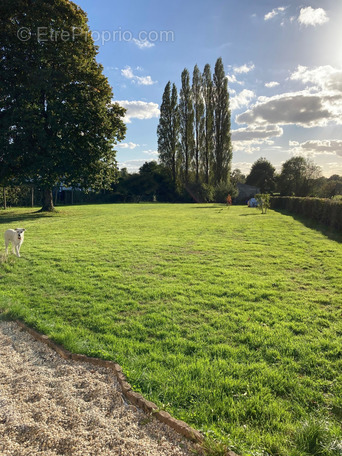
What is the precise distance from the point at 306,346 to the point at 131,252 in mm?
5749

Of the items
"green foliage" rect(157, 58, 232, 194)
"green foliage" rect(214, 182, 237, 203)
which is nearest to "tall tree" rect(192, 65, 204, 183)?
"green foliage" rect(157, 58, 232, 194)

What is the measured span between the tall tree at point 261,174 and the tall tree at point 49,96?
50.6 metres

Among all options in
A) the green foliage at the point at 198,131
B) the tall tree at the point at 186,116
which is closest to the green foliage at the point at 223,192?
the green foliage at the point at 198,131

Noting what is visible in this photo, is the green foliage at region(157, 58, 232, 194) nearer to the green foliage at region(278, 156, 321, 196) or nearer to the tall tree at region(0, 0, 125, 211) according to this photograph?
the green foliage at region(278, 156, 321, 196)

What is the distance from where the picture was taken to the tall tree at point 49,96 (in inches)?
641

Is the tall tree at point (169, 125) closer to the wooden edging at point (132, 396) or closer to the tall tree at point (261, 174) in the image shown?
the tall tree at point (261, 174)

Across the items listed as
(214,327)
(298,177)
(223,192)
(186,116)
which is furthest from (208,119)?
(214,327)

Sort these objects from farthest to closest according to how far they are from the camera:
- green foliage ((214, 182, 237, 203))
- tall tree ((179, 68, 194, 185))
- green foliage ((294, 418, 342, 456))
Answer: tall tree ((179, 68, 194, 185)), green foliage ((214, 182, 237, 203)), green foliage ((294, 418, 342, 456))

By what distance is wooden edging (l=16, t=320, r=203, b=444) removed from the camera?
6.81 feet

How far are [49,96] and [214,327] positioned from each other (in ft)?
64.5

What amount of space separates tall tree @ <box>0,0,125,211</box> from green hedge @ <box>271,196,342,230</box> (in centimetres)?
1456

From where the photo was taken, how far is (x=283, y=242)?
32.9 feet

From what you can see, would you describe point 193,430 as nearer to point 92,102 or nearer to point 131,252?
point 131,252

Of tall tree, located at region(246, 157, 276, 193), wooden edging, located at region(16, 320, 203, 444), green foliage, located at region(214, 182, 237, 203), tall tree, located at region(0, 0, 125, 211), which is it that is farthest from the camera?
tall tree, located at region(246, 157, 276, 193)
